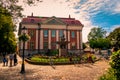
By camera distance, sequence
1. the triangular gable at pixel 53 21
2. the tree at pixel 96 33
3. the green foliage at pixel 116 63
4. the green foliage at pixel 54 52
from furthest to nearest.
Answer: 1. the tree at pixel 96 33
2. the triangular gable at pixel 53 21
3. the green foliage at pixel 54 52
4. the green foliage at pixel 116 63

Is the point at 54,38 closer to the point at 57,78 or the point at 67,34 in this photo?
the point at 67,34

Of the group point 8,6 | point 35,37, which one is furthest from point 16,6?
point 35,37

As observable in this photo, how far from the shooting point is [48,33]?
52938 mm

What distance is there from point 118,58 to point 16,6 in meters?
14.3

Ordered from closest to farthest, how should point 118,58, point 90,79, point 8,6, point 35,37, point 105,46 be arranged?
point 118,58
point 90,79
point 8,6
point 35,37
point 105,46

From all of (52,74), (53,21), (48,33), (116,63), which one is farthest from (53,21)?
(116,63)

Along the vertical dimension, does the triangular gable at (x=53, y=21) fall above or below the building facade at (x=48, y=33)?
above

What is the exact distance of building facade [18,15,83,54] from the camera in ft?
170

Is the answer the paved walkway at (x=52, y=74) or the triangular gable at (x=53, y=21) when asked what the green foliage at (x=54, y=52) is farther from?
the paved walkway at (x=52, y=74)

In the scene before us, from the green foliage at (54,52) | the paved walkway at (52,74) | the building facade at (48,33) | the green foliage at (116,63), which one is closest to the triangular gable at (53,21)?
the building facade at (48,33)

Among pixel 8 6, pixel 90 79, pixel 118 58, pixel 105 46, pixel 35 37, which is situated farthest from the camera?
pixel 105 46

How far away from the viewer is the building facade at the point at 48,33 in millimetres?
51719

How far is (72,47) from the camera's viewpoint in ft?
178

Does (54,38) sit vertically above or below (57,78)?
above
